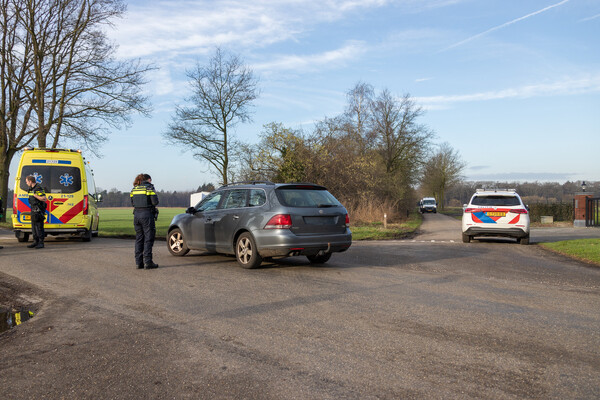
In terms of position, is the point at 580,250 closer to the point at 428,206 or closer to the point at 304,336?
the point at 304,336

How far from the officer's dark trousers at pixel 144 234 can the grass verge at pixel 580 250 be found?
965 cm

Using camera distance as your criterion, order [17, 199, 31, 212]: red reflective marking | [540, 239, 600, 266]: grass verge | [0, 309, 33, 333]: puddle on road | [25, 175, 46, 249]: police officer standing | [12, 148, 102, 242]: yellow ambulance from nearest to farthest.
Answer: [0, 309, 33, 333]: puddle on road → [540, 239, 600, 266]: grass verge → [25, 175, 46, 249]: police officer standing → [17, 199, 31, 212]: red reflective marking → [12, 148, 102, 242]: yellow ambulance

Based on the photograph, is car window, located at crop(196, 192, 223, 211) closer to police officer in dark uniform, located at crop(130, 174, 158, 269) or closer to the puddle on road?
police officer in dark uniform, located at crop(130, 174, 158, 269)

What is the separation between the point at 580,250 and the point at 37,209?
581 inches

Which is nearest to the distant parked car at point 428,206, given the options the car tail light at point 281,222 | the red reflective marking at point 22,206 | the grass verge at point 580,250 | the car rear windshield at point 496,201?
the grass verge at point 580,250

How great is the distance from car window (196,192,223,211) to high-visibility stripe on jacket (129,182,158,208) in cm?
133

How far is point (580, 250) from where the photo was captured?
13.3 m

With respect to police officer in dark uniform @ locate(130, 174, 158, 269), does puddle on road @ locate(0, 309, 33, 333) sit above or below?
below

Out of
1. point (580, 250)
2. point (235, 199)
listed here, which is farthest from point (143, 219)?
point (580, 250)

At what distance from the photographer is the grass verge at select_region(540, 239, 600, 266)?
11906 mm

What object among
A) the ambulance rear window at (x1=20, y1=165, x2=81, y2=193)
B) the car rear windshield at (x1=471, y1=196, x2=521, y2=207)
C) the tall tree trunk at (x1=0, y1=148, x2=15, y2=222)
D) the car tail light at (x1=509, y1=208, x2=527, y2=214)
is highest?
the tall tree trunk at (x1=0, y1=148, x2=15, y2=222)

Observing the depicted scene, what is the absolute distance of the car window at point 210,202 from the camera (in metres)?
10.6

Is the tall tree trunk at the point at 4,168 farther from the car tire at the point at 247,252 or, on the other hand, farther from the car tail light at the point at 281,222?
the car tail light at the point at 281,222

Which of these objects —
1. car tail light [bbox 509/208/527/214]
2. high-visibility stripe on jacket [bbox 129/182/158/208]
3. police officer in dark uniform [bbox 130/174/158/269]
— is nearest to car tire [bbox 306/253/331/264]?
police officer in dark uniform [bbox 130/174/158/269]
